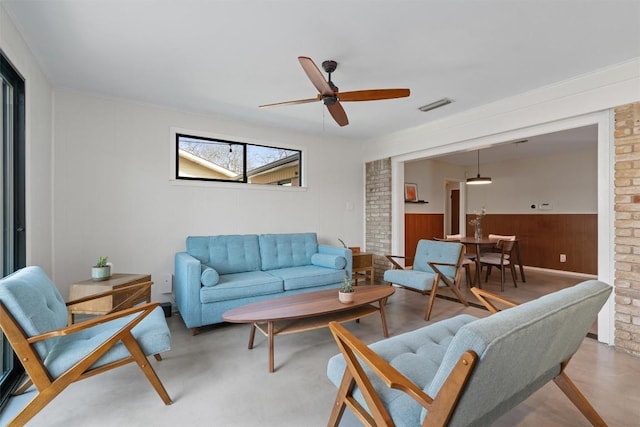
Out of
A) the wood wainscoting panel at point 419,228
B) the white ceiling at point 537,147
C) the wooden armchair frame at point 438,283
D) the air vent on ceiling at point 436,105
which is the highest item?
the air vent on ceiling at point 436,105

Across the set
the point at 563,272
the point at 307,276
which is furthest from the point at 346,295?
the point at 563,272

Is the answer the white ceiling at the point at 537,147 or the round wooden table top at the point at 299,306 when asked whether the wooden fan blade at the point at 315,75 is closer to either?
the round wooden table top at the point at 299,306

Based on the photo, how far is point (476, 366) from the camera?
89cm

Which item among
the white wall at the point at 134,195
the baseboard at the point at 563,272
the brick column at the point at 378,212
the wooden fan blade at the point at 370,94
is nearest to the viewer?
the wooden fan blade at the point at 370,94

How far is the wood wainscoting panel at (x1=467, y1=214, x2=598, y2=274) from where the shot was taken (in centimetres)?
539

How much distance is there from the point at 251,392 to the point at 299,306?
70cm

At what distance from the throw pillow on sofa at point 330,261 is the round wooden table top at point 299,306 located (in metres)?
0.80

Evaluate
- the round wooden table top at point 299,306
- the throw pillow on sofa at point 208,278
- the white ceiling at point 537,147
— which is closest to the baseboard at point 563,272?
the white ceiling at point 537,147

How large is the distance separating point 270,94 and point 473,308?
3.41m

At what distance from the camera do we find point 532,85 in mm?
2979

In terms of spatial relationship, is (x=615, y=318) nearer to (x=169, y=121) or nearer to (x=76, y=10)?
(x=76, y=10)

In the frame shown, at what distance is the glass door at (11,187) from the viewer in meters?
2.03

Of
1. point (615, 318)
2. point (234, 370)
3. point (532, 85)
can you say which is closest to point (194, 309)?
point (234, 370)

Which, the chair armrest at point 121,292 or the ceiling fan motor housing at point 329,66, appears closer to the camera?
the chair armrest at point 121,292
